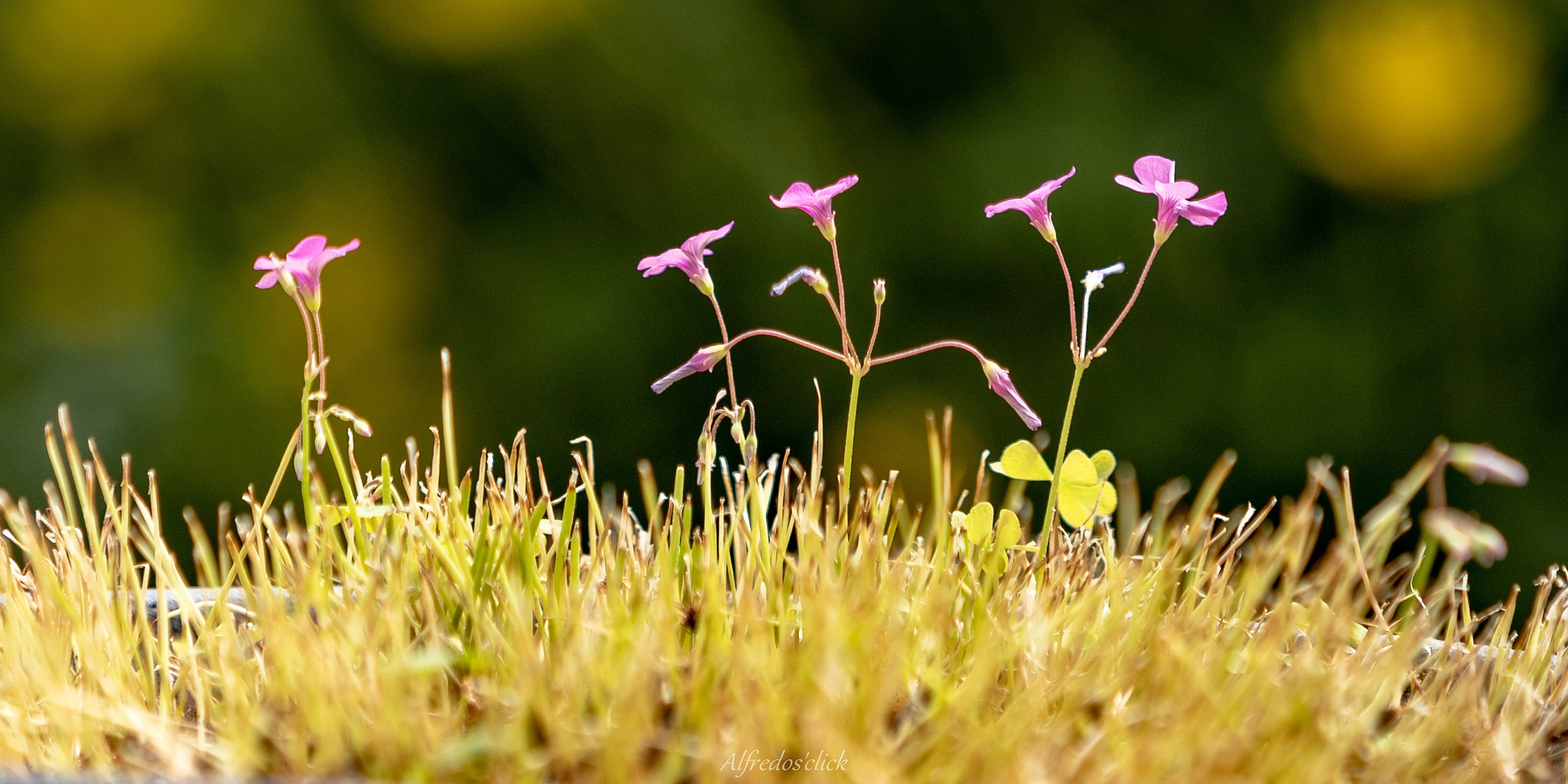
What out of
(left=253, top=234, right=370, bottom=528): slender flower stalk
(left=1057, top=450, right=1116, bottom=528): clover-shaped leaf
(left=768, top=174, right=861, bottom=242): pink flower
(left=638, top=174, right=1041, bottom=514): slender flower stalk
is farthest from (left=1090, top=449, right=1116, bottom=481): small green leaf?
(left=253, top=234, right=370, bottom=528): slender flower stalk

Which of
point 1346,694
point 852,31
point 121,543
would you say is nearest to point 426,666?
point 121,543

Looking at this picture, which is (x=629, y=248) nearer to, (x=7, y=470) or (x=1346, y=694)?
(x=7, y=470)

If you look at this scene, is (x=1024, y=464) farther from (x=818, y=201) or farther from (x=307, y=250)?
(x=307, y=250)

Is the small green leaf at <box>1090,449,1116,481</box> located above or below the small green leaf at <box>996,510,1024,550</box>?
above

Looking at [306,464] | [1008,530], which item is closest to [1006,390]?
[1008,530]

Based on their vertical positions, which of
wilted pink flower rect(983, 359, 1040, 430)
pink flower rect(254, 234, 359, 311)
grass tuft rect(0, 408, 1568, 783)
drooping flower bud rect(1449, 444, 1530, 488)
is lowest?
grass tuft rect(0, 408, 1568, 783)

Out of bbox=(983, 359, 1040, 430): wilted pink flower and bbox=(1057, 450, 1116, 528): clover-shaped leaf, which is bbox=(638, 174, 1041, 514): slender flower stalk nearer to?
bbox=(983, 359, 1040, 430): wilted pink flower

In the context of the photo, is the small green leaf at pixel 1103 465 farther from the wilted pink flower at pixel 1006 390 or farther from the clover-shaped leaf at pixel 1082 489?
the wilted pink flower at pixel 1006 390
